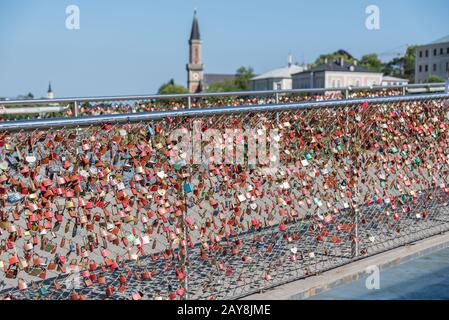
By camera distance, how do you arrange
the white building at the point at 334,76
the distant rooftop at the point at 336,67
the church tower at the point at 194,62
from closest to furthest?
the white building at the point at 334,76, the distant rooftop at the point at 336,67, the church tower at the point at 194,62

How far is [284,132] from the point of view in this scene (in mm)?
5824

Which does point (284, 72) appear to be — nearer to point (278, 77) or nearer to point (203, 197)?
point (278, 77)

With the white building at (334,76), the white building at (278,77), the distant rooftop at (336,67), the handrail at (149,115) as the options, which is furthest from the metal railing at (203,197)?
the white building at (278,77)

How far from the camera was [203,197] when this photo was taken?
16.7 feet

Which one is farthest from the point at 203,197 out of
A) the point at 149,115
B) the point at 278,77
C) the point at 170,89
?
the point at 170,89

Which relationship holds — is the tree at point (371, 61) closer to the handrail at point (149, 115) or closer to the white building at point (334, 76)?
the white building at point (334, 76)

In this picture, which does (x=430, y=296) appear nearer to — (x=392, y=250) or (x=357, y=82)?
(x=392, y=250)

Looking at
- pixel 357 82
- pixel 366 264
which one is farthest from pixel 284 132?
pixel 357 82

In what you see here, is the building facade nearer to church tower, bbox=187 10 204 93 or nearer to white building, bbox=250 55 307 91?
white building, bbox=250 55 307 91

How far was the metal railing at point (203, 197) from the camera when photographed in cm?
437

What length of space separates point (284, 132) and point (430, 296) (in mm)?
1659

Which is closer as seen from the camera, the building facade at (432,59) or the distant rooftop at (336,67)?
the distant rooftop at (336,67)

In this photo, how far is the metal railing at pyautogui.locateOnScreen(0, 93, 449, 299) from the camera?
14.3ft

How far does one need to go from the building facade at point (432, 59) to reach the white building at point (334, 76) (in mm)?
9686
